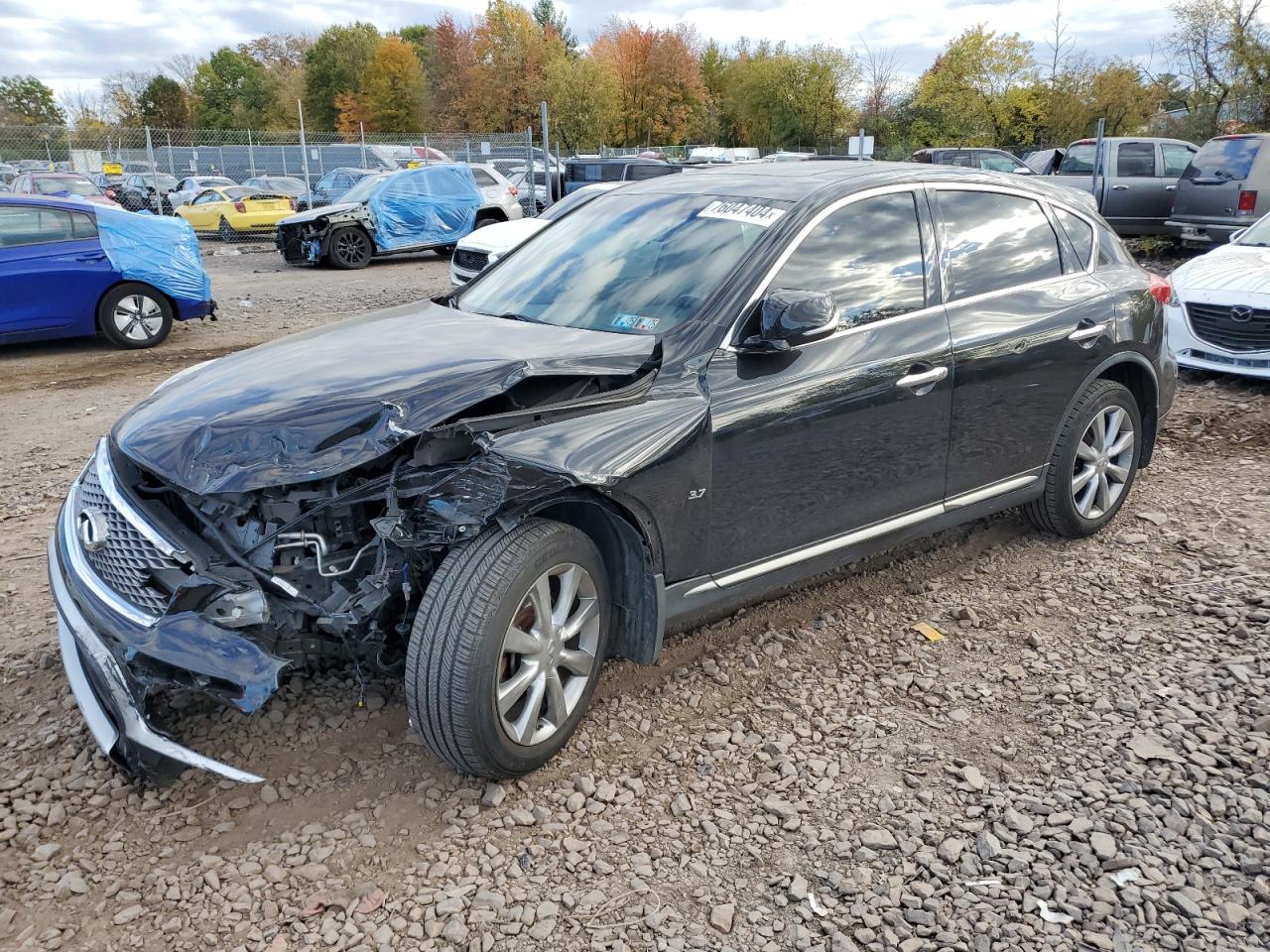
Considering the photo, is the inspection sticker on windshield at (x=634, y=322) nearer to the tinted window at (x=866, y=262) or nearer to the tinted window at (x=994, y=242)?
the tinted window at (x=866, y=262)

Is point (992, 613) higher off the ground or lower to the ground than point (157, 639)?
lower

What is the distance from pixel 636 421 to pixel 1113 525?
10.4 ft

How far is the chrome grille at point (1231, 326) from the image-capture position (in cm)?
750

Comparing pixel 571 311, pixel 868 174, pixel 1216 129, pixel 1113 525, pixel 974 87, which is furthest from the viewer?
pixel 974 87

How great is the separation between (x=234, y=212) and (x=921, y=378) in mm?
23173

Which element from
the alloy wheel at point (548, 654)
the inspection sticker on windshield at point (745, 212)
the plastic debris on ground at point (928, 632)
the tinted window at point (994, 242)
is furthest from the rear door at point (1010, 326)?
the alloy wheel at point (548, 654)

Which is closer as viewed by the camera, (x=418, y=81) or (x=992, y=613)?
(x=992, y=613)

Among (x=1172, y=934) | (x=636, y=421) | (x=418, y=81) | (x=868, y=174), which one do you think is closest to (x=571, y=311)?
(x=636, y=421)

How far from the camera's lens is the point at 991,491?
4.29 meters

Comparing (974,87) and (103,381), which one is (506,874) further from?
(974,87)

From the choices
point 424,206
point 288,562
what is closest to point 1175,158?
point 424,206

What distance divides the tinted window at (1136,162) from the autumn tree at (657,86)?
1845 inches

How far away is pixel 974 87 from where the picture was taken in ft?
116

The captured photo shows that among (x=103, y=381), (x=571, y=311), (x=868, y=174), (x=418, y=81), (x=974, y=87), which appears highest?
(x=418, y=81)
